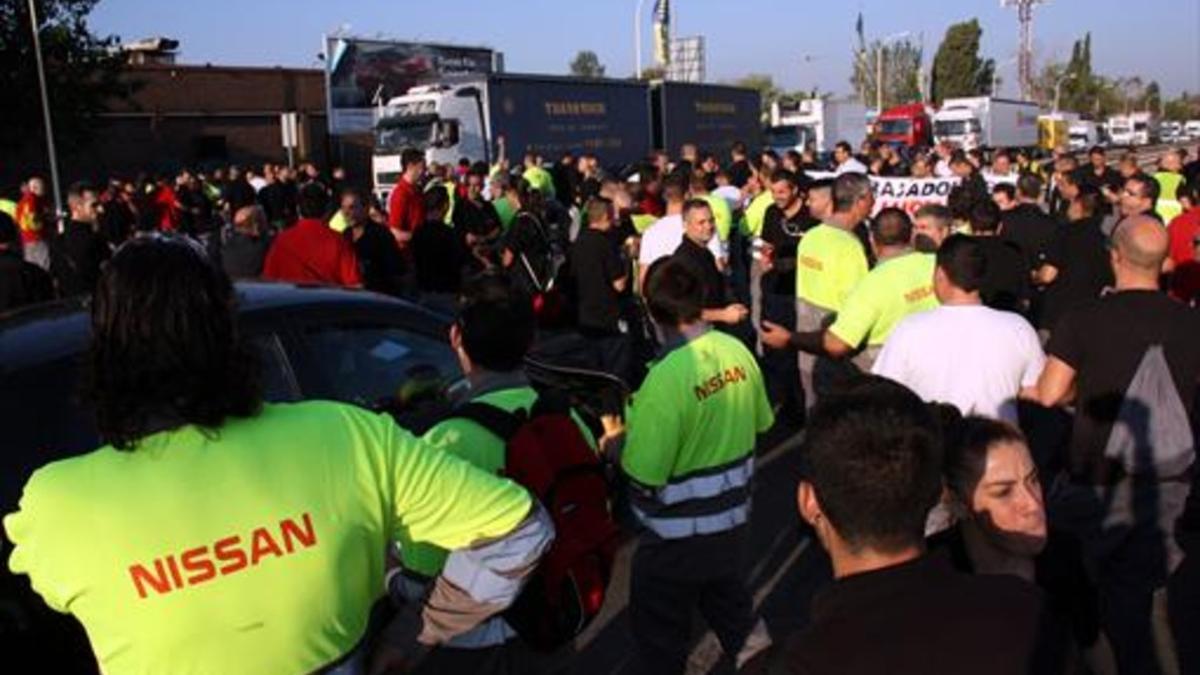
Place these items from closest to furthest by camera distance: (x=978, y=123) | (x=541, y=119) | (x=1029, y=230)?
(x=1029, y=230), (x=541, y=119), (x=978, y=123)

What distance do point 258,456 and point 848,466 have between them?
1.00 m

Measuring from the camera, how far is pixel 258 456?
1788mm

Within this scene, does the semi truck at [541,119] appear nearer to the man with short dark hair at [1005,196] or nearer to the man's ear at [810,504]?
the man with short dark hair at [1005,196]

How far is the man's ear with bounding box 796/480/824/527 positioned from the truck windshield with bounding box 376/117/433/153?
23.0 m

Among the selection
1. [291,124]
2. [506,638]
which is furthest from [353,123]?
[506,638]

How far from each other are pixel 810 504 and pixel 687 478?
1.56m

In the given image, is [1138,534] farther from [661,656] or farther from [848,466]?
[848,466]

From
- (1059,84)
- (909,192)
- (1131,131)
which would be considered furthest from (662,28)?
(1059,84)

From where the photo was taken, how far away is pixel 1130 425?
364 centimetres

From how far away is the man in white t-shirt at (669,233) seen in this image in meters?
7.92

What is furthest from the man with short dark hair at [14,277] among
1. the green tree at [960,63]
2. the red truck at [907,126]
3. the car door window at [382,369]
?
the green tree at [960,63]

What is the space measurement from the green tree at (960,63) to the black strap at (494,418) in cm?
9963

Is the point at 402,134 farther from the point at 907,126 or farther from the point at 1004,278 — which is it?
the point at 907,126

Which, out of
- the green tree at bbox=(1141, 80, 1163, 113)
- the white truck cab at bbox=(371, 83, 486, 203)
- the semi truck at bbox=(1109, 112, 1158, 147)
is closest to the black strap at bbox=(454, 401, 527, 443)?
the white truck cab at bbox=(371, 83, 486, 203)
